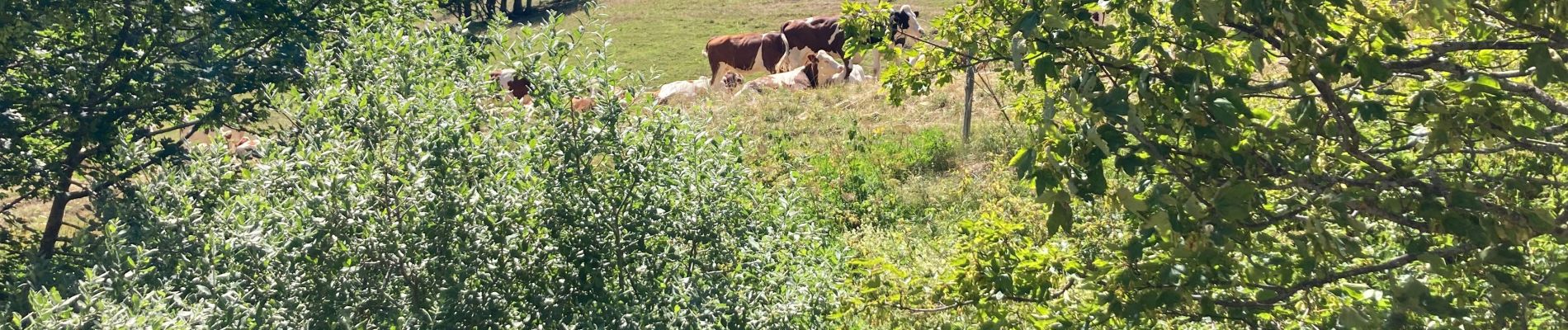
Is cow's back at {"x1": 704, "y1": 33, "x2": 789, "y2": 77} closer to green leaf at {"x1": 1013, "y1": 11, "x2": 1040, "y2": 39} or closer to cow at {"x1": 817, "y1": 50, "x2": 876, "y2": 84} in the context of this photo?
cow at {"x1": 817, "y1": 50, "x2": 876, "y2": 84}

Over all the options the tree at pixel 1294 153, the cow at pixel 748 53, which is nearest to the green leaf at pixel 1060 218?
the tree at pixel 1294 153

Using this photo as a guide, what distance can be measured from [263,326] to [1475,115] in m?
4.11

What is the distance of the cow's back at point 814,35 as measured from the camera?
23.5 meters

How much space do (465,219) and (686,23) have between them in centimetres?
3158

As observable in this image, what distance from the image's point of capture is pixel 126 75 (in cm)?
847

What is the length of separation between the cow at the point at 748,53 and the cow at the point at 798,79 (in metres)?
2.56

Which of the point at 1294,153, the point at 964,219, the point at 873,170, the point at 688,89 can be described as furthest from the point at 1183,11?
the point at 688,89

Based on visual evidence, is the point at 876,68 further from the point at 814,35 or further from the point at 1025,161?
the point at 1025,161

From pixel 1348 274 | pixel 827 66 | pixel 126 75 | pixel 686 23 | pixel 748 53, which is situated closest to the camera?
pixel 1348 274

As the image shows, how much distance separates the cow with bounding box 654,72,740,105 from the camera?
791 inches

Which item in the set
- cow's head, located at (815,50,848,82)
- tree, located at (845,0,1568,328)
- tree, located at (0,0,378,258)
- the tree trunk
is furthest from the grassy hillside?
tree, located at (845,0,1568,328)

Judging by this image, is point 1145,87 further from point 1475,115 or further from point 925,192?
point 925,192

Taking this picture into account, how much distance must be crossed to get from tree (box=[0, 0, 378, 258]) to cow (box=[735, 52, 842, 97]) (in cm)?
1044

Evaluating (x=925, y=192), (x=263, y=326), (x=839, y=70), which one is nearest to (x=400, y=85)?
(x=263, y=326)
